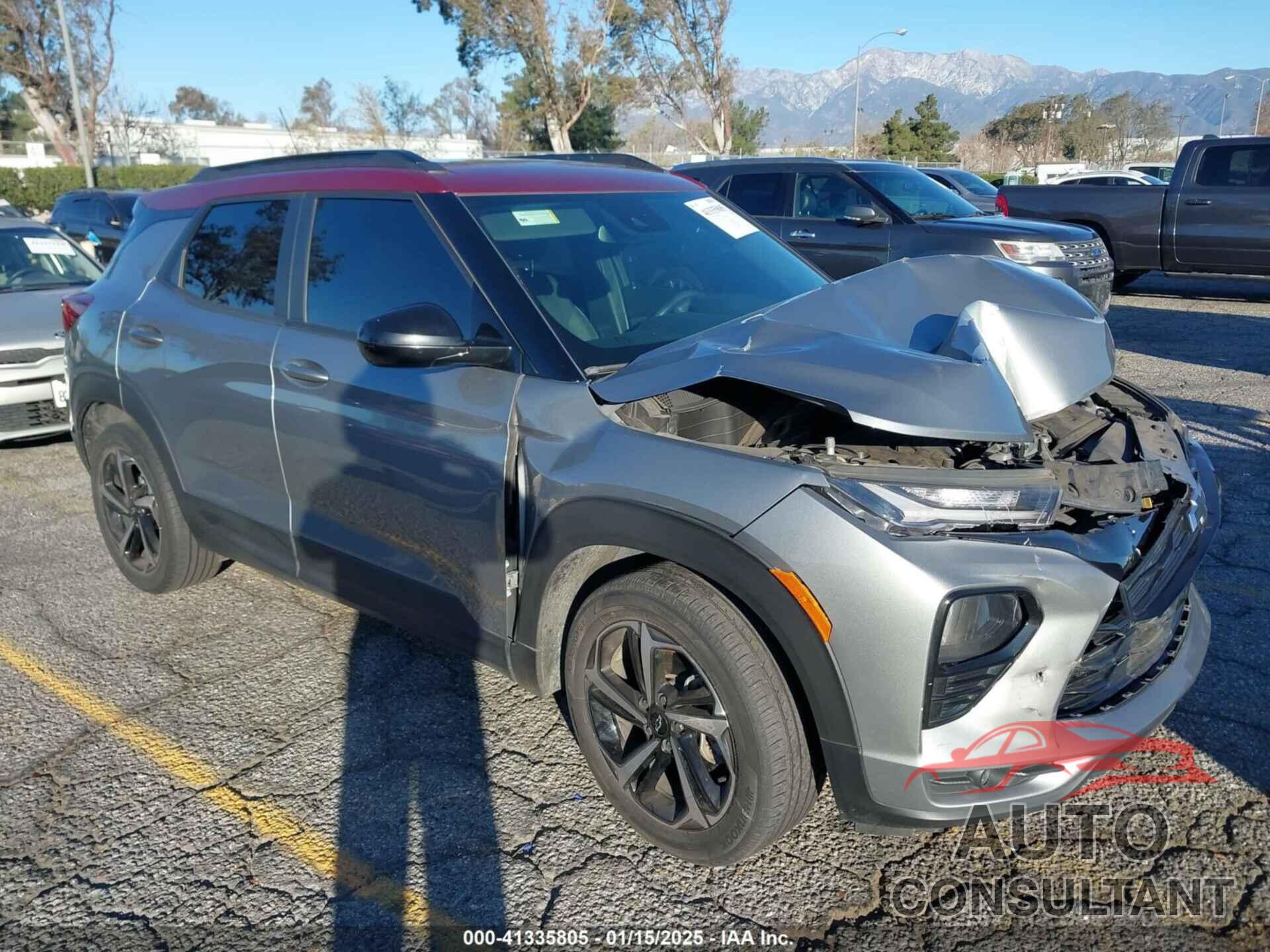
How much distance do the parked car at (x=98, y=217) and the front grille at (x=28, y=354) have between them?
10.4 meters

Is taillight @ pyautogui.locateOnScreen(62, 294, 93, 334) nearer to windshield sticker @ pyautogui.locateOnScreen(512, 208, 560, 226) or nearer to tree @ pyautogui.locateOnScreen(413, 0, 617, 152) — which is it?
windshield sticker @ pyautogui.locateOnScreen(512, 208, 560, 226)

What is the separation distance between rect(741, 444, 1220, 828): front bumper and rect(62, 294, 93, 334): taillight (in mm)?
3798

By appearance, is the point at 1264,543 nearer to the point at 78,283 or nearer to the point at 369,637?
the point at 369,637

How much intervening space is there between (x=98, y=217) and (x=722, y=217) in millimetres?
16840

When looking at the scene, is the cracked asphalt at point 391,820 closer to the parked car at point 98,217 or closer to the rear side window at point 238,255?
the rear side window at point 238,255

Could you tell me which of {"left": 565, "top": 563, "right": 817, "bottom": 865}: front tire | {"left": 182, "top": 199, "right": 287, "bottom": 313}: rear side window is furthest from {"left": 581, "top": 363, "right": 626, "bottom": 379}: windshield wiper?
{"left": 182, "top": 199, "right": 287, "bottom": 313}: rear side window

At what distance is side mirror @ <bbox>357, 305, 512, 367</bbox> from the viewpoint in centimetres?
279

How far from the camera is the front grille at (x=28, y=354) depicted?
6755mm

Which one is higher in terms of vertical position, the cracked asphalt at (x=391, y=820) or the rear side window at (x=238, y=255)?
the rear side window at (x=238, y=255)

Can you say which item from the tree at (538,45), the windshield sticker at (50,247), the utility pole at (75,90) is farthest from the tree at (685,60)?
the windshield sticker at (50,247)

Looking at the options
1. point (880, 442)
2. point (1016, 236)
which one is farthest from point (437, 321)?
point (1016, 236)

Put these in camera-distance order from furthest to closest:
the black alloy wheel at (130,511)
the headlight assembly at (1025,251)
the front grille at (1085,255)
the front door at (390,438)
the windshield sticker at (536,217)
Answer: the front grille at (1085,255) < the headlight assembly at (1025,251) < the black alloy wheel at (130,511) < the windshield sticker at (536,217) < the front door at (390,438)

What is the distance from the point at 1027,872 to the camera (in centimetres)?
269

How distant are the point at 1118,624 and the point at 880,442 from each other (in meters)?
0.73
